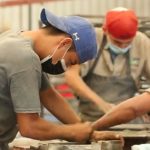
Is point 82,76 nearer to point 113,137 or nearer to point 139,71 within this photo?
point 139,71

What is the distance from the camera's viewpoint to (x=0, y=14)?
5805mm

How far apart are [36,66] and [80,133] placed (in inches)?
14.7

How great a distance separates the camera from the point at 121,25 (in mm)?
3129

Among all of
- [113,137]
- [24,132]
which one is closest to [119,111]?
[113,137]

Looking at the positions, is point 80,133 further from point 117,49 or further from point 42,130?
point 117,49

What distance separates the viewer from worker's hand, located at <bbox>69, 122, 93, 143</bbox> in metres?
2.14

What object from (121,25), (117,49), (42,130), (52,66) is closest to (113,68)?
(117,49)

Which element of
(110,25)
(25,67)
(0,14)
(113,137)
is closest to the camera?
(25,67)

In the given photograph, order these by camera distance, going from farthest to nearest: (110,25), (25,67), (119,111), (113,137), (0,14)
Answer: (0,14) → (110,25) → (119,111) → (113,137) → (25,67)

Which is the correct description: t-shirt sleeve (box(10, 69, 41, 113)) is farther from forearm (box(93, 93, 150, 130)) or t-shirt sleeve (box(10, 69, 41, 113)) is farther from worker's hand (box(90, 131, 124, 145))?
forearm (box(93, 93, 150, 130))

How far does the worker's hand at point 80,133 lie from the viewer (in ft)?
7.02

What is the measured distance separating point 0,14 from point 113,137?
3952 mm

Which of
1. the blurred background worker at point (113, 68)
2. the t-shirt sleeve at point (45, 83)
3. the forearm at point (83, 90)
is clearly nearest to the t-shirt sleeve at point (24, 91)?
the t-shirt sleeve at point (45, 83)

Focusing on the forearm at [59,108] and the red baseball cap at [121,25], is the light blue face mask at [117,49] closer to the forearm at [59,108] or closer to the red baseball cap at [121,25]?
the red baseball cap at [121,25]
